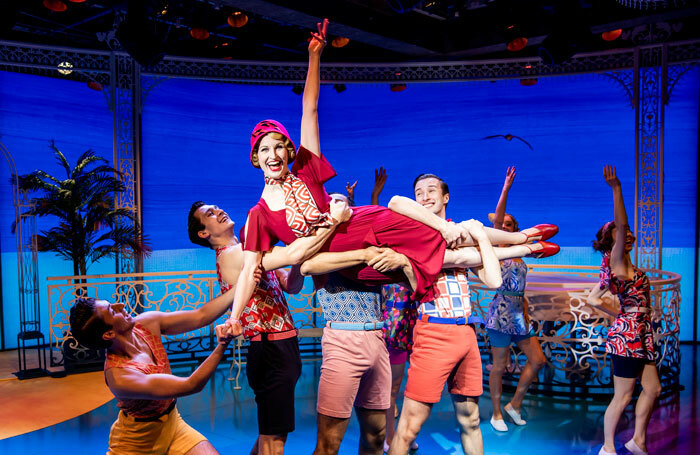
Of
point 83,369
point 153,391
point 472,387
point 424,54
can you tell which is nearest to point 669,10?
point 424,54

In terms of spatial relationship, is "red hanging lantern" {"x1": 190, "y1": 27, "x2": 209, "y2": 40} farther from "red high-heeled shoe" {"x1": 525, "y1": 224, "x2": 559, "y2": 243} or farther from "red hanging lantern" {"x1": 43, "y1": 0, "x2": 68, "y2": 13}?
"red high-heeled shoe" {"x1": 525, "y1": 224, "x2": 559, "y2": 243}

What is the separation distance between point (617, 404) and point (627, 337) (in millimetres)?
473

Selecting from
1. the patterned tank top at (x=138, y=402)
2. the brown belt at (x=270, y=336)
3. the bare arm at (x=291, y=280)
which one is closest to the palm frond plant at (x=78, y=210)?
the bare arm at (x=291, y=280)

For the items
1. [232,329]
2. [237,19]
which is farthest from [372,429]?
[237,19]

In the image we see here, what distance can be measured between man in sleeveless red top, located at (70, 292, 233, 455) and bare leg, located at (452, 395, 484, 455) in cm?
132

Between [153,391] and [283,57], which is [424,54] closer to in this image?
[283,57]

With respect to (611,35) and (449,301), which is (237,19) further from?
(449,301)

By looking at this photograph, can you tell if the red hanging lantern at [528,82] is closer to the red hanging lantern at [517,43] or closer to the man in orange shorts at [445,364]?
the red hanging lantern at [517,43]

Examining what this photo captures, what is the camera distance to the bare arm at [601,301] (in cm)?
423

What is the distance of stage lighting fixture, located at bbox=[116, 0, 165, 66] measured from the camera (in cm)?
588

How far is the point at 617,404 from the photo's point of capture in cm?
386

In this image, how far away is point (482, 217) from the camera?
9.59 metres

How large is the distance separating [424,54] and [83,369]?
6.60 metres

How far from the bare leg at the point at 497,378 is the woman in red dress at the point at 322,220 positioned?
2.36m
